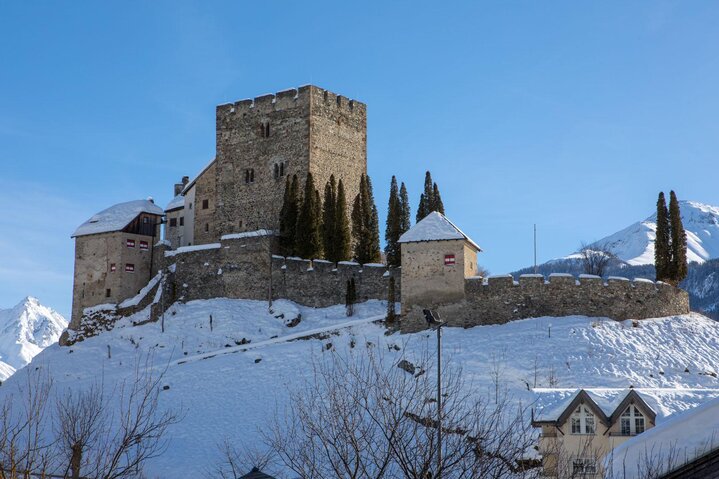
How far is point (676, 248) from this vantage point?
5138 centimetres

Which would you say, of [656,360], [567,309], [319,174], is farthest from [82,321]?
[656,360]

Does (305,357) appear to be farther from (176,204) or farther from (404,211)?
(176,204)

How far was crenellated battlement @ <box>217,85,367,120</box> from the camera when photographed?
2447 inches

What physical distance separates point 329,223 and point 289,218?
2.83m

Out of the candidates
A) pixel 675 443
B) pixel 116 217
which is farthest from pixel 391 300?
pixel 675 443

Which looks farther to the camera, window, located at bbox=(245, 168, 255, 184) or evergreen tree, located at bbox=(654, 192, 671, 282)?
window, located at bbox=(245, 168, 255, 184)

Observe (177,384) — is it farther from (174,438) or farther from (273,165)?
(273,165)

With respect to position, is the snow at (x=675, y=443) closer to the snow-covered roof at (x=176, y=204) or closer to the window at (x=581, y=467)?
the window at (x=581, y=467)

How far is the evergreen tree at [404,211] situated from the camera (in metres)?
57.6

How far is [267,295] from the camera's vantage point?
54938mm

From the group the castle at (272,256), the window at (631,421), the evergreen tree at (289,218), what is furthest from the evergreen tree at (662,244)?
the evergreen tree at (289,218)

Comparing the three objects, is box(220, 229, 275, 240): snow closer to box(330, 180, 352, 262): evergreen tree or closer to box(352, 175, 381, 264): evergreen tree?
box(330, 180, 352, 262): evergreen tree

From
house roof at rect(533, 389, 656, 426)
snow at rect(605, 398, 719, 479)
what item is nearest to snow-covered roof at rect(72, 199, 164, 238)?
house roof at rect(533, 389, 656, 426)

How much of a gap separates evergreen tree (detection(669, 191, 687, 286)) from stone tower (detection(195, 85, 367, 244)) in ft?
67.1
